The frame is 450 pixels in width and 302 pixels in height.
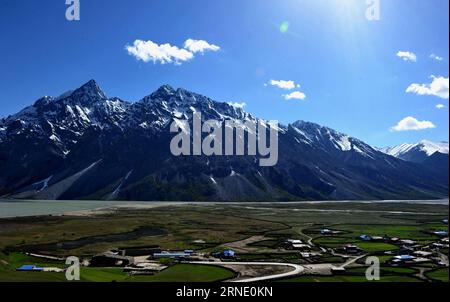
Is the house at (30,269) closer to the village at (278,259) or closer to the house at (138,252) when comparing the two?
the village at (278,259)

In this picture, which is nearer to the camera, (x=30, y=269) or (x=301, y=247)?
(x=30, y=269)

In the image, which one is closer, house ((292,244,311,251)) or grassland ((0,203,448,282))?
grassland ((0,203,448,282))

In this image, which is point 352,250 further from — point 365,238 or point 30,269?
point 30,269

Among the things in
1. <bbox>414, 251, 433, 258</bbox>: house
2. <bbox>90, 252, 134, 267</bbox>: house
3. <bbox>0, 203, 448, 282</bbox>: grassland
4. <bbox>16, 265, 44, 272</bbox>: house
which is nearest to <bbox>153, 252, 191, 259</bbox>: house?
<bbox>90, 252, 134, 267</bbox>: house

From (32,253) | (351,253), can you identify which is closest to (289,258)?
(351,253)

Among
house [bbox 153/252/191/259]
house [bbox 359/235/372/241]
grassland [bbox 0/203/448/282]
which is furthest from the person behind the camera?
house [bbox 359/235/372/241]

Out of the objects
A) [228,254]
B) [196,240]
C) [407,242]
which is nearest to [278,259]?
[228,254]

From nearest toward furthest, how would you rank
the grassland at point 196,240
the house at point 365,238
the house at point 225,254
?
the grassland at point 196,240, the house at point 225,254, the house at point 365,238

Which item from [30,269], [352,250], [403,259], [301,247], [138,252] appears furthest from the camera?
[301,247]

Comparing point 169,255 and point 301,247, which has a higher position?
point 169,255

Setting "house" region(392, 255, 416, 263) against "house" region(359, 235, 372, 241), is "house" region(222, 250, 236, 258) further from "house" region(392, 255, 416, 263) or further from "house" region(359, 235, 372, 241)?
"house" region(359, 235, 372, 241)

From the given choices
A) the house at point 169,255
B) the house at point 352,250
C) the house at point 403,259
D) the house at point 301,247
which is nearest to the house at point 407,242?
the house at point 352,250
